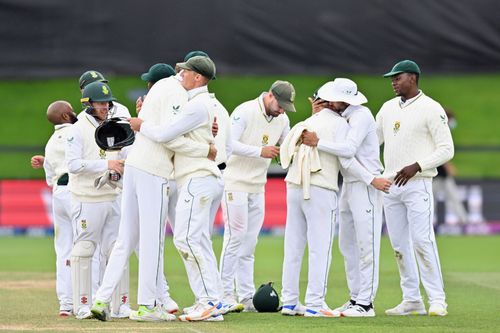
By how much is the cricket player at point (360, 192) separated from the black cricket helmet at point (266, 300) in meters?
0.67

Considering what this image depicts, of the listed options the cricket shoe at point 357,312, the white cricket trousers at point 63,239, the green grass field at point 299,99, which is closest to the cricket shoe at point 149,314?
the white cricket trousers at point 63,239

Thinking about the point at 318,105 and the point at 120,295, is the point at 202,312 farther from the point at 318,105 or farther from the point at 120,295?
the point at 318,105

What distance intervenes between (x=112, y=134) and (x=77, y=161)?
0.42 meters

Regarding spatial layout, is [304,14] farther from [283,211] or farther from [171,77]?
[171,77]

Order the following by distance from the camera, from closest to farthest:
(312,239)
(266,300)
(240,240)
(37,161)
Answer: (312,239) → (266,300) → (240,240) → (37,161)

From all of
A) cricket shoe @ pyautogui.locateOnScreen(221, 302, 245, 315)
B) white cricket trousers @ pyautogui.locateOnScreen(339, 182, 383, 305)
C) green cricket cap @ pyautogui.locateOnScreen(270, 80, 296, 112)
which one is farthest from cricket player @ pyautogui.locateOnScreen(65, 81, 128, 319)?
white cricket trousers @ pyautogui.locateOnScreen(339, 182, 383, 305)

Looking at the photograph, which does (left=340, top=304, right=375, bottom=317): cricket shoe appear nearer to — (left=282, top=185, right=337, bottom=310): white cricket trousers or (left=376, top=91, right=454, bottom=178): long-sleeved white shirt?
(left=282, top=185, right=337, bottom=310): white cricket trousers

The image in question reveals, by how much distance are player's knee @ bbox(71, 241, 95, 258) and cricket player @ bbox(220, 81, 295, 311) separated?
5.54 feet

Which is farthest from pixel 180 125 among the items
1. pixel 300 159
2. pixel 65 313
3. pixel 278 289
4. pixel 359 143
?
pixel 278 289

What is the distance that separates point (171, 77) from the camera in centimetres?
1057

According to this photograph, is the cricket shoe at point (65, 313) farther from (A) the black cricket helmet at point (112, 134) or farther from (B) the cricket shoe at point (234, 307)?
(A) the black cricket helmet at point (112, 134)

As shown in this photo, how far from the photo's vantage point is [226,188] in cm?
1230

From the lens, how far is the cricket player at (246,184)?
39.8 feet

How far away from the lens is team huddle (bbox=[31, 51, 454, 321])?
10.3 metres
